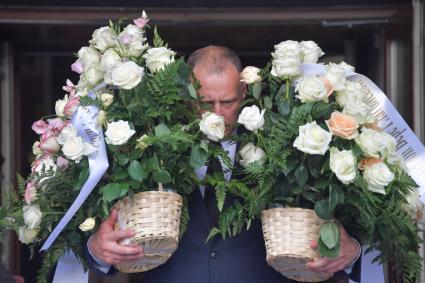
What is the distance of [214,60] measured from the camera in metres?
3.39

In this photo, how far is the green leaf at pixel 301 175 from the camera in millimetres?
2938

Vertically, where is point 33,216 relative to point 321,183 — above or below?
below

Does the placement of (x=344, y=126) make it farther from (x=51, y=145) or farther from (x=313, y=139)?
(x=51, y=145)

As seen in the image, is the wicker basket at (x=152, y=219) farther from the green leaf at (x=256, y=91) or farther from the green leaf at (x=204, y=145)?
the green leaf at (x=256, y=91)

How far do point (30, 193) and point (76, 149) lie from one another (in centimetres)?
34

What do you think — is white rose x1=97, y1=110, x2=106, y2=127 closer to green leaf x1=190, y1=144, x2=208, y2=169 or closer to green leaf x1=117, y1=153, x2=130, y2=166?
green leaf x1=117, y1=153, x2=130, y2=166

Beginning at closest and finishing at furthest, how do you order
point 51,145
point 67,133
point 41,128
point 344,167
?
point 344,167 → point 67,133 → point 51,145 → point 41,128

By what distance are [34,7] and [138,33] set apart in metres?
2.10

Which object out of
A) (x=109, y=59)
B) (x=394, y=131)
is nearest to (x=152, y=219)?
(x=109, y=59)

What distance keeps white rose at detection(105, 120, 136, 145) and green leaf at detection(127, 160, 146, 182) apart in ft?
0.25

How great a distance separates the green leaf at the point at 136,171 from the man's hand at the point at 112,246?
0.53 feet

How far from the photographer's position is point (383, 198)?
296 cm

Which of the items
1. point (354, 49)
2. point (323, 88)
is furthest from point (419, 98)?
point (323, 88)

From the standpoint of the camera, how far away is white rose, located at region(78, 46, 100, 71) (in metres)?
3.18
